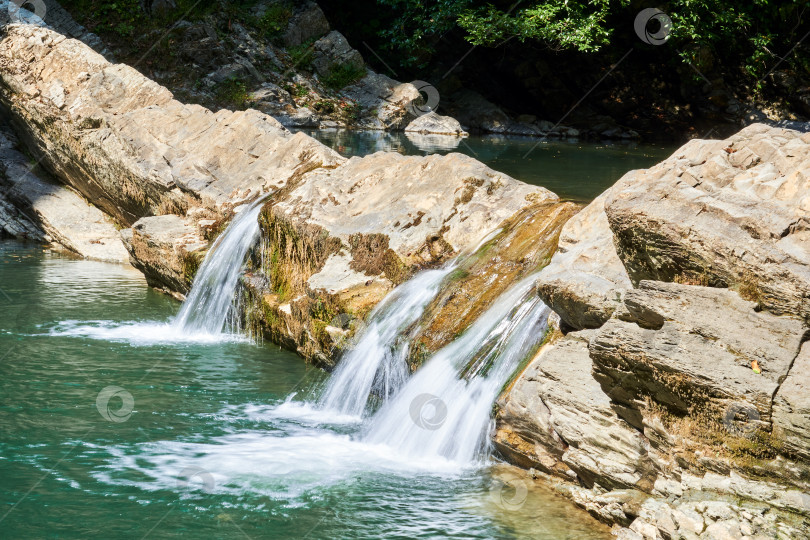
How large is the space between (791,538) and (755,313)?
109 centimetres

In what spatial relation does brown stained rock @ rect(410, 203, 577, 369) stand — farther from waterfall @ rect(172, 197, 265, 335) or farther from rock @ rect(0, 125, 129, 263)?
rock @ rect(0, 125, 129, 263)

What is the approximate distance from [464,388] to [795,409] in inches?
105

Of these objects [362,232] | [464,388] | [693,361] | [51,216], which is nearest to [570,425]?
[693,361]

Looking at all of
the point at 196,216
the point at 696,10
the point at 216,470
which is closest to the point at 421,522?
the point at 216,470

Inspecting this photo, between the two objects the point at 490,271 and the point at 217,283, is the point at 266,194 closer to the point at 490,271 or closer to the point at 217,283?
the point at 217,283

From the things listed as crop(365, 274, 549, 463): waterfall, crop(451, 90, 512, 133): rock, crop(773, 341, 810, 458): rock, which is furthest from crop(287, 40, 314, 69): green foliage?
crop(773, 341, 810, 458): rock

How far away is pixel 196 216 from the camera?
10.4m

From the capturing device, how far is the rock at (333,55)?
2656 cm

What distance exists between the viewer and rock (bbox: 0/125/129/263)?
12711 millimetres

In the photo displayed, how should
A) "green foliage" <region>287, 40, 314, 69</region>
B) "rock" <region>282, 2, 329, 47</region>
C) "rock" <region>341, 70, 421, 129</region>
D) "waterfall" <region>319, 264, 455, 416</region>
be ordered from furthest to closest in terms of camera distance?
"rock" <region>282, 2, 329, 47</region>
"green foliage" <region>287, 40, 314, 69</region>
"rock" <region>341, 70, 421, 129</region>
"waterfall" <region>319, 264, 455, 416</region>

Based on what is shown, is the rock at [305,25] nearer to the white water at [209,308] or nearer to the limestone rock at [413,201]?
the white water at [209,308]

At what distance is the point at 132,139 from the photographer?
1177 cm

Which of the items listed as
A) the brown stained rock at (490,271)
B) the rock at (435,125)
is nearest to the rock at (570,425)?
the brown stained rock at (490,271)

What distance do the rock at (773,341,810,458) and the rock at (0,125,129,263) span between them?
33.8 feet
